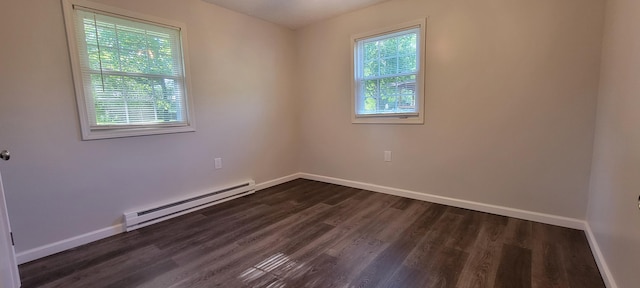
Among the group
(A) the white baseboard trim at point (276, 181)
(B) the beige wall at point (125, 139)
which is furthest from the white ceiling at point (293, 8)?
(A) the white baseboard trim at point (276, 181)

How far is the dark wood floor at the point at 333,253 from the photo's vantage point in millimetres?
1683

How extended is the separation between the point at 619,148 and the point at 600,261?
76 centimetres

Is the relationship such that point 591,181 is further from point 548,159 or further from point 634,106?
point 634,106

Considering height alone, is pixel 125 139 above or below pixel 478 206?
above

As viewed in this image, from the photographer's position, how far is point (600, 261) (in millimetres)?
1718

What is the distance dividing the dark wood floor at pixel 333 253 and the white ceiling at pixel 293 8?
2369 mm

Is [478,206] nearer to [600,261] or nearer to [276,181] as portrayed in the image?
[600,261]

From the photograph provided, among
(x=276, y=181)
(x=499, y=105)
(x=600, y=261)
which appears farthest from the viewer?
(x=276, y=181)

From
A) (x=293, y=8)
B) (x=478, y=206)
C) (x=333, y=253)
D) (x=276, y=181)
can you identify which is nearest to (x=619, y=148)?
(x=478, y=206)

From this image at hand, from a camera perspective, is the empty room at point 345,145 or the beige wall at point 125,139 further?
the beige wall at point 125,139

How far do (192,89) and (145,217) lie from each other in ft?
4.53

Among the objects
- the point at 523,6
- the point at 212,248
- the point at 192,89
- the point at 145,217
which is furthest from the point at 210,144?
the point at 523,6

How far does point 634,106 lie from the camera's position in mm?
1361

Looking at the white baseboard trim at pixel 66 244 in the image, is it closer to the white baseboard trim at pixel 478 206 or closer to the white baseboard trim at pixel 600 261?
the white baseboard trim at pixel 478 206
